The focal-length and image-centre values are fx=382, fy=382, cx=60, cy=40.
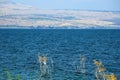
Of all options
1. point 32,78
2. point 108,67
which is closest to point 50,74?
point 32,78

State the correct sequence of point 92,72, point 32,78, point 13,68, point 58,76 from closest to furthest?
point 32,78 → point 58,76 → point 92,72 → point 13,68

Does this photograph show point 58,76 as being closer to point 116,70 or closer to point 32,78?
point 32,78

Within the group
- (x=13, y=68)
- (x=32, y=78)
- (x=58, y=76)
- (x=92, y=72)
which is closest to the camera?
(x=32, y=78)

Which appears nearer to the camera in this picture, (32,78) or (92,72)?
(32,78)

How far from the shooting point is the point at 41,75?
54.4m

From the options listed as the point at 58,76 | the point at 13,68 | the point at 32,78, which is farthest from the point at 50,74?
the point at 13,68

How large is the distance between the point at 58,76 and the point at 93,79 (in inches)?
212

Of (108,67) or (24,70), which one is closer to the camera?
(24,70)

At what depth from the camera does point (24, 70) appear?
61.1 metres

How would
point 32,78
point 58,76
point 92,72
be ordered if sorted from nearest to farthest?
point 32,78 → point 58,76 → point 92,72

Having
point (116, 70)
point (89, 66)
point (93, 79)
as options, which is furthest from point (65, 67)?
point (93, 79)

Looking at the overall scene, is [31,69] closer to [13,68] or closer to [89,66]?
[13,68]

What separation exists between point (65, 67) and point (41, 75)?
12.8 m

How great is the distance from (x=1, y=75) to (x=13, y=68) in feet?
38.6
